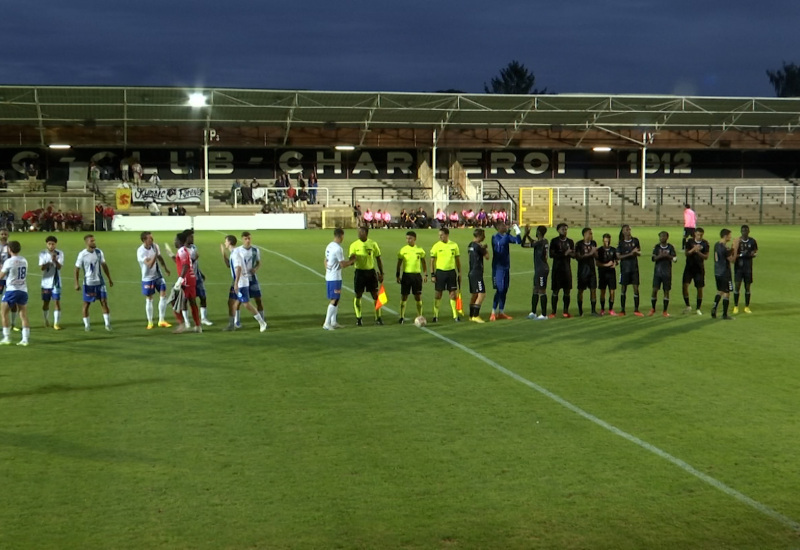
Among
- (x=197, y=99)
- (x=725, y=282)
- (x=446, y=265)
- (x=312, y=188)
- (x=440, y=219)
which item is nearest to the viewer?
(x=446, y=265)

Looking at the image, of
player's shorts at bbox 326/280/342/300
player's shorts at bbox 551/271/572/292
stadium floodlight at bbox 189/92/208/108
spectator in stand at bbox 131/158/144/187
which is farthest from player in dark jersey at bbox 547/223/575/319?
spectator in stand at bbox 131/158/144/187

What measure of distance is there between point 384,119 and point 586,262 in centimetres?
4417

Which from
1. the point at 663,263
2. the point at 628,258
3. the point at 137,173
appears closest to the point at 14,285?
the point at 628,258

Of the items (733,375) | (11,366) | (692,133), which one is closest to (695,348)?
(733,375)

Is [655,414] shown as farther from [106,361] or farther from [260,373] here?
[106,361]

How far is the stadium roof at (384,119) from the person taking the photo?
55.3 metres

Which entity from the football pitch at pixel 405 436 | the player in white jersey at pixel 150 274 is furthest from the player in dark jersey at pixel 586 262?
the player in white jersey at pixel 150 274

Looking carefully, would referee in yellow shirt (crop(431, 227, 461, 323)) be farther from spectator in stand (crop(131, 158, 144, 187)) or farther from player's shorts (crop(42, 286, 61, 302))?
spectator in stand (crop(131, 158, 144, 187))

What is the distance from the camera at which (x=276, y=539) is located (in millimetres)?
6996

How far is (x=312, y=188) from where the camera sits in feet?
182

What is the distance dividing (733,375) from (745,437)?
345cm

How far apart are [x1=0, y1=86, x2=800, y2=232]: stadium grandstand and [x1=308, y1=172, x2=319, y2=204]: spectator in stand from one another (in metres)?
0.46

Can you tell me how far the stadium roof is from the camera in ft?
181

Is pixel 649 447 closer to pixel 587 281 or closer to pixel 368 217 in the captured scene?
pixel 587 281
